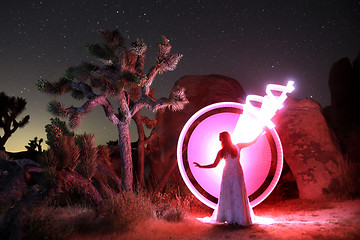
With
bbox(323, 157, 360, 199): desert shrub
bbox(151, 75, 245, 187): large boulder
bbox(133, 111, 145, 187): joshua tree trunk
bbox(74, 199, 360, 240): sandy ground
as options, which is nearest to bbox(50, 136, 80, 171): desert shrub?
bbox(74, 199, 360, 240): sandy ground

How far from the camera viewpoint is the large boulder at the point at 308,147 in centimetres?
938

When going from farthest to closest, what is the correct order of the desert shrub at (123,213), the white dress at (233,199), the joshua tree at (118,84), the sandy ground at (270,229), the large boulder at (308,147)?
the large boulder at (308,147) → the joshua tree at (118,84) → the white dress at (233,199) → the desert shrub at (123,213) → the sandy ground at (270,229)

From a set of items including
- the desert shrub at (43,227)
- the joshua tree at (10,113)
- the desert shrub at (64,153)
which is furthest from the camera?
the joshua tree at (10,113)

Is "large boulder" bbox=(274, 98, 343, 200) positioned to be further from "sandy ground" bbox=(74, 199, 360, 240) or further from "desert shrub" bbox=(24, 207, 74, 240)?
"desert shrub" bbox=(24, 207, 74, 240)

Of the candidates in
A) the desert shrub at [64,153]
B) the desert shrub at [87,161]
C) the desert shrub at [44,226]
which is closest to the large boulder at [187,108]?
the desert shrub at [87,161]

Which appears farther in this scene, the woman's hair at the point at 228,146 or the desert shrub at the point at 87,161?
the desert shrub at the point at 87,161

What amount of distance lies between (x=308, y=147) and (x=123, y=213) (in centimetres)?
687

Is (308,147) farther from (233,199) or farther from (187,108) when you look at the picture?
(233,199)

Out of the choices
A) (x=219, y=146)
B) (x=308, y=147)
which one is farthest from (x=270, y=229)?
(x=308, y=147)

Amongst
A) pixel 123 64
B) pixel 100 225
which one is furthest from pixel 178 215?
pixel 123 64

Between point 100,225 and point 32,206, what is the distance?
1.33 meters

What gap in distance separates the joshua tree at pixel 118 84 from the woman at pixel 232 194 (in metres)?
2.27

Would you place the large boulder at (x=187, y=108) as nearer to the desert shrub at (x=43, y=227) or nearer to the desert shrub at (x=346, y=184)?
the desert shrub at (x=346, y=184)

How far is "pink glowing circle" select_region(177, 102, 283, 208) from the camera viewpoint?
8.39m
